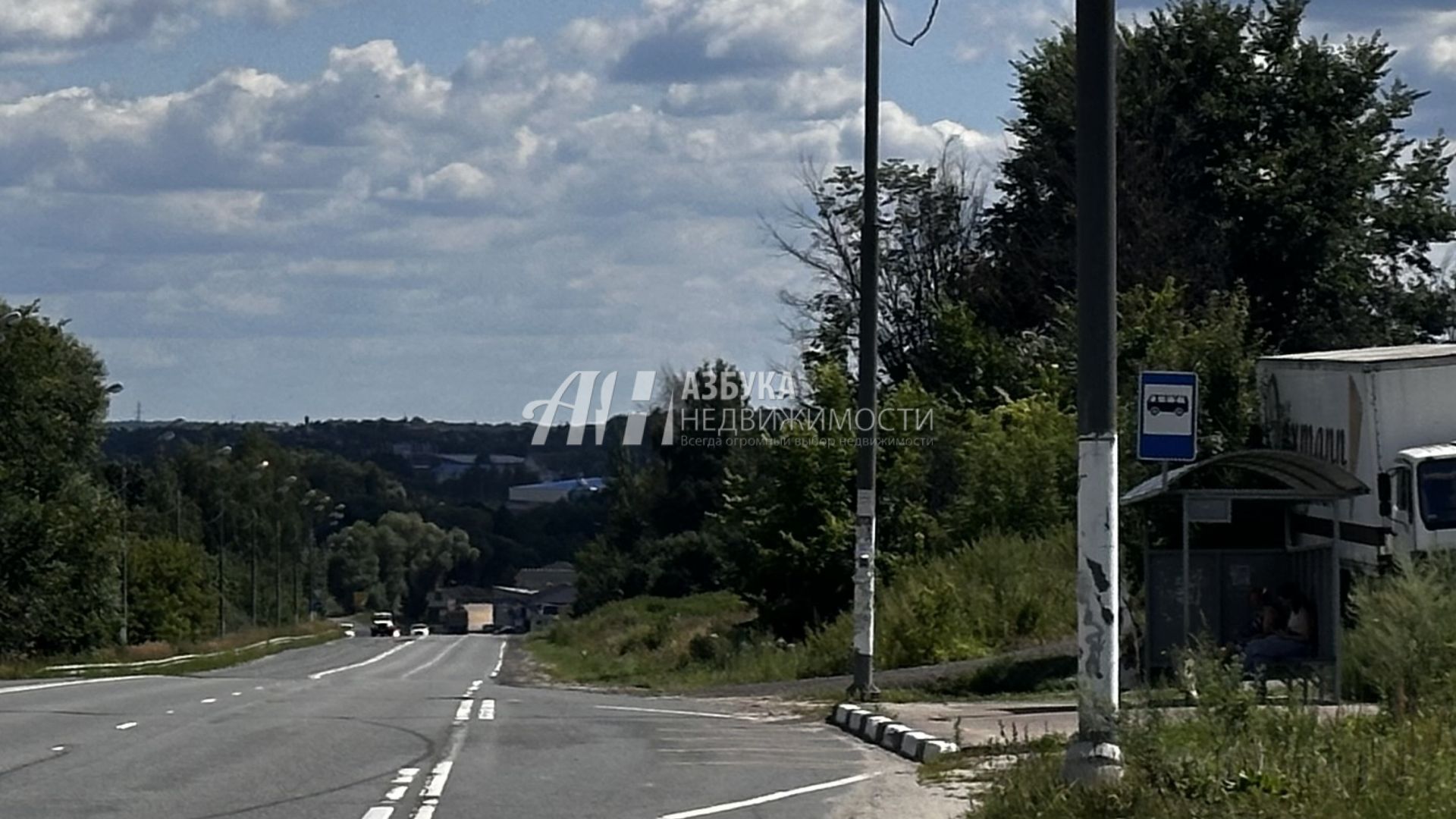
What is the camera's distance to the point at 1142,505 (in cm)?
2283

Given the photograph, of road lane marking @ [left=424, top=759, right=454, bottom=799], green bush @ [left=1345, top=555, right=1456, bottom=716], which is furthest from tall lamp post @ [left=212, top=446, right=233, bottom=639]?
green bush @ [left=1345, top=555, right=1456, bottom=716]

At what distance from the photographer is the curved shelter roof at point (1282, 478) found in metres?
19.9

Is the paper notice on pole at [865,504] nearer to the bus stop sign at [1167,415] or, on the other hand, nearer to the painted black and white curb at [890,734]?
the painted black and white curb at [890,734]

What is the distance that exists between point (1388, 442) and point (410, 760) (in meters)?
12.0

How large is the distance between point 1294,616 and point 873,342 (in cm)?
563

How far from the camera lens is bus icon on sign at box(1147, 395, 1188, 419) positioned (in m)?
15.4

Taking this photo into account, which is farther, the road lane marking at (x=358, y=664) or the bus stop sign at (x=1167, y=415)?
the road lane marking at (x=358, y=664)

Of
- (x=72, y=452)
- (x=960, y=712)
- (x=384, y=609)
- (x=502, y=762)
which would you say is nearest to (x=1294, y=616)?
(x=960, y=712)

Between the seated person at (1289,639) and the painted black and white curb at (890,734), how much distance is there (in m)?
4.09

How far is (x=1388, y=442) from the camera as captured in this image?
21.8m

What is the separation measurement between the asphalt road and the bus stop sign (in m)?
3.39

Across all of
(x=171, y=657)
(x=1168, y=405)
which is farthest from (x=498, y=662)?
(x=1168, y=405)

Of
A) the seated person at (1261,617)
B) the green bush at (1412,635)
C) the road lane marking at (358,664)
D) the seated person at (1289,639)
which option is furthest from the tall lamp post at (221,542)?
the green bush at (1412,635)

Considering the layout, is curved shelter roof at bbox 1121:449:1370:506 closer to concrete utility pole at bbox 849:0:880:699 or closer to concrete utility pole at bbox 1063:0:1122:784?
concrete utility pole at bbox 849:0:880:699
